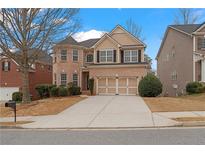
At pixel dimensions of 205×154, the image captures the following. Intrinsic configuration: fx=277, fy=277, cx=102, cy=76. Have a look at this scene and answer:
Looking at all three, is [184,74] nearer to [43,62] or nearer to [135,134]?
[43,62]

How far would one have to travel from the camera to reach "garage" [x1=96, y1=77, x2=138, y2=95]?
30.1 meters

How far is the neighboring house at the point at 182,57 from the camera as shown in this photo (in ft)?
94.6

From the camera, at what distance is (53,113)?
16.4 metres

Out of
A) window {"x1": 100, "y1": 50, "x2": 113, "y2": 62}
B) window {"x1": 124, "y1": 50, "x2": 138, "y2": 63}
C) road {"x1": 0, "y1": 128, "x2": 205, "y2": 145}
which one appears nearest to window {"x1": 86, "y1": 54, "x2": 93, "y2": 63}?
window {"x1": 100, "y1": 50, "x2": 113, "y2": 62}

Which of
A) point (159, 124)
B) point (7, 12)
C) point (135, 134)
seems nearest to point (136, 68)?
point (7, 12)

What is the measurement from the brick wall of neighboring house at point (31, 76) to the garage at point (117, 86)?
10.6 m

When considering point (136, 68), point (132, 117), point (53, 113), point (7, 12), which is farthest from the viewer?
point (136, 68)

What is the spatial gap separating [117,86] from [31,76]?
14018 mm

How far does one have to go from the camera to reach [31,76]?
38500mm

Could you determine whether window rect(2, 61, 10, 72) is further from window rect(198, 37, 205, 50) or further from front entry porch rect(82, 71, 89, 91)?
window rect(198, 37, 205, 50)

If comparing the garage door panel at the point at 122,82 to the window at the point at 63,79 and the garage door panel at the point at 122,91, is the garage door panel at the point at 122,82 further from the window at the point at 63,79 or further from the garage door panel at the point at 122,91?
the window at the point at 63,79

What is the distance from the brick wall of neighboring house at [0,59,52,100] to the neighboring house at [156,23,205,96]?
17.9 meters

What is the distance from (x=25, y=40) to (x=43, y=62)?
20.1m

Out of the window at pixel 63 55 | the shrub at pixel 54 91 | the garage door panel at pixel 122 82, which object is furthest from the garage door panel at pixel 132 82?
the window at pixel 63 55
